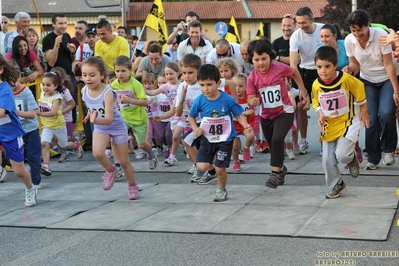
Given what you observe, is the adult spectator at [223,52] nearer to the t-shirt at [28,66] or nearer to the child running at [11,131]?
the t-shirt at [28,66]

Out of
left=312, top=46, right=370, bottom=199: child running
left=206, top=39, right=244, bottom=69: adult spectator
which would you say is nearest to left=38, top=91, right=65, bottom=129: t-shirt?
left=206, top=39, right=244, bottom=69: adult spectator

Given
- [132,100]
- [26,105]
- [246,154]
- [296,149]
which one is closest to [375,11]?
[296,149]

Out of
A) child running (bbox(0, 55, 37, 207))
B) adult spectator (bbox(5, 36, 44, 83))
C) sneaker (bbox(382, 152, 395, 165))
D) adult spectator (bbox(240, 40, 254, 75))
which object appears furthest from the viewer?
adult spectator (bbox(240, 40, 254, 75))

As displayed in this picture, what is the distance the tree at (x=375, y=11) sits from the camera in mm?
53844

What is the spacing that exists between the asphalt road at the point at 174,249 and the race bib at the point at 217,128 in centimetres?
193

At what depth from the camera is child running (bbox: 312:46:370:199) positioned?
312 inches

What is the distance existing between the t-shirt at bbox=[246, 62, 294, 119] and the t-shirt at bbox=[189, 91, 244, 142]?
52cm

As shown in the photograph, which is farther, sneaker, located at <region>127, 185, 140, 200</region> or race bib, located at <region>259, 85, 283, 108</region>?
race bib, located at <region>259, 85, 283, 108</region>

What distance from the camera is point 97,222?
7.33 metres

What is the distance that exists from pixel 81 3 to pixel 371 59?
60525 millimetres

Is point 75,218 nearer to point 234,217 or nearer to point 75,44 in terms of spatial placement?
point 234,217

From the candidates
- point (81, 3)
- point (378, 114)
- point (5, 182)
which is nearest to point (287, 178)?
point (378, 114)

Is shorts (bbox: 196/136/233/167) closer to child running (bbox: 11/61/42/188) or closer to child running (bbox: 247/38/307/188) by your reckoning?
child running (bbox: 247/38/307/188)

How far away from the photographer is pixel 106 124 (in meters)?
8.42
